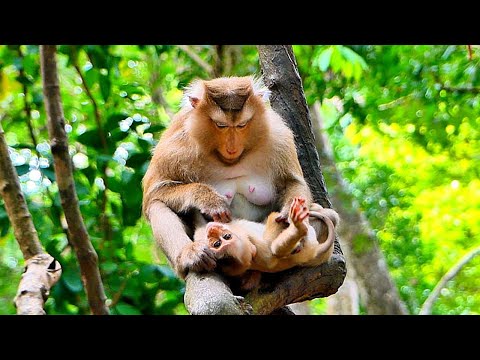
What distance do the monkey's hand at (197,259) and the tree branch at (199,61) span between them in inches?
202

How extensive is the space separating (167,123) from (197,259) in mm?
5465

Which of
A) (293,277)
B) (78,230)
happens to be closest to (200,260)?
(293,277)

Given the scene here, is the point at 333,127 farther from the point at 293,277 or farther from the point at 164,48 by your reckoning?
the point at 293,277

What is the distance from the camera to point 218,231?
9.60ft

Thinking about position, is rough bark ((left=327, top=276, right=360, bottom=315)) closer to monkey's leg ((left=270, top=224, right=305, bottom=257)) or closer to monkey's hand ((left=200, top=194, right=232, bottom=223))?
monkey's hand ((left=200, top=194, right=232, bottom=223))

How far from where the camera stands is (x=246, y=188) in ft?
11.6

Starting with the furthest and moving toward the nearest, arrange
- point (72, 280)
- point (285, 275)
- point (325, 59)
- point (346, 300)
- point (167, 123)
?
point (346, 300), point (167, 123), point (325, 59), point (72, 280), point (285, 275)

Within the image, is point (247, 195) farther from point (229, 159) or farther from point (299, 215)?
point (299, 215)

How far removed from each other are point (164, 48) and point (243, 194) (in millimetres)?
3587

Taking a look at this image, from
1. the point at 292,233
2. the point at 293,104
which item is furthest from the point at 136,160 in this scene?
the point at 292,233

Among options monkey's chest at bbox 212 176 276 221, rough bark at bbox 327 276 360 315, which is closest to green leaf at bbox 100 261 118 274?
monkey's chest at bbox 212 176 276 221

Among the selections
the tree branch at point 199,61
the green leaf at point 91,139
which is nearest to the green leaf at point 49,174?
the green leaf at point 91,139

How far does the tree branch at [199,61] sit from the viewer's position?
8008mm

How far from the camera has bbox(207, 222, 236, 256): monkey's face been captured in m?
2.85
